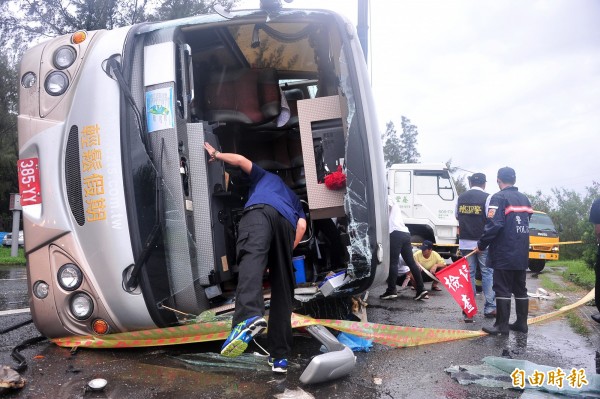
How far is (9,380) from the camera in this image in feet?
8.64

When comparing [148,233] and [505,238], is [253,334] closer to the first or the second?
[148,233]

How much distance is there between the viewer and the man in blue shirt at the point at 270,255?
3.04m

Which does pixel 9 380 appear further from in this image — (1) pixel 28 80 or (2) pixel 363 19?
(2) pixel 363 19

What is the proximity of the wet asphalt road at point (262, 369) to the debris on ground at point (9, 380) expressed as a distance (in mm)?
41

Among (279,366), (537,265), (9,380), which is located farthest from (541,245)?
(9,380)

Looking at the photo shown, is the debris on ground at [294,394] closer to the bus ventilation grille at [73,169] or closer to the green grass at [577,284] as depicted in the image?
the bus ventilation grille at [73,169]

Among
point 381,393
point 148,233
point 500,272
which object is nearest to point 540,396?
point 381,393

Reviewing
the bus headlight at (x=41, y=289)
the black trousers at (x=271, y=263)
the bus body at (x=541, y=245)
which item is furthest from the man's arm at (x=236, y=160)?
the bus body at (x=541, y=245)

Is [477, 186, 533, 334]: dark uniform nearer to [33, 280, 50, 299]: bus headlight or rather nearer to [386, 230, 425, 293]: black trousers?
[386, 230, 425, 293]: black trousers

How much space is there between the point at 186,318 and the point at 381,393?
4.75 feet

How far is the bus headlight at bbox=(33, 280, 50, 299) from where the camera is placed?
3371 millimetres

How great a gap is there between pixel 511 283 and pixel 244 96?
3063 mm

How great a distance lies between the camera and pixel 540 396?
9.30 feet

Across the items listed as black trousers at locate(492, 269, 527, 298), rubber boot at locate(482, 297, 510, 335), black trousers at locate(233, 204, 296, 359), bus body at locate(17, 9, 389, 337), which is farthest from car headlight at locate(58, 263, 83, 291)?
black trousers at locate(492, 269, 527, 298)
